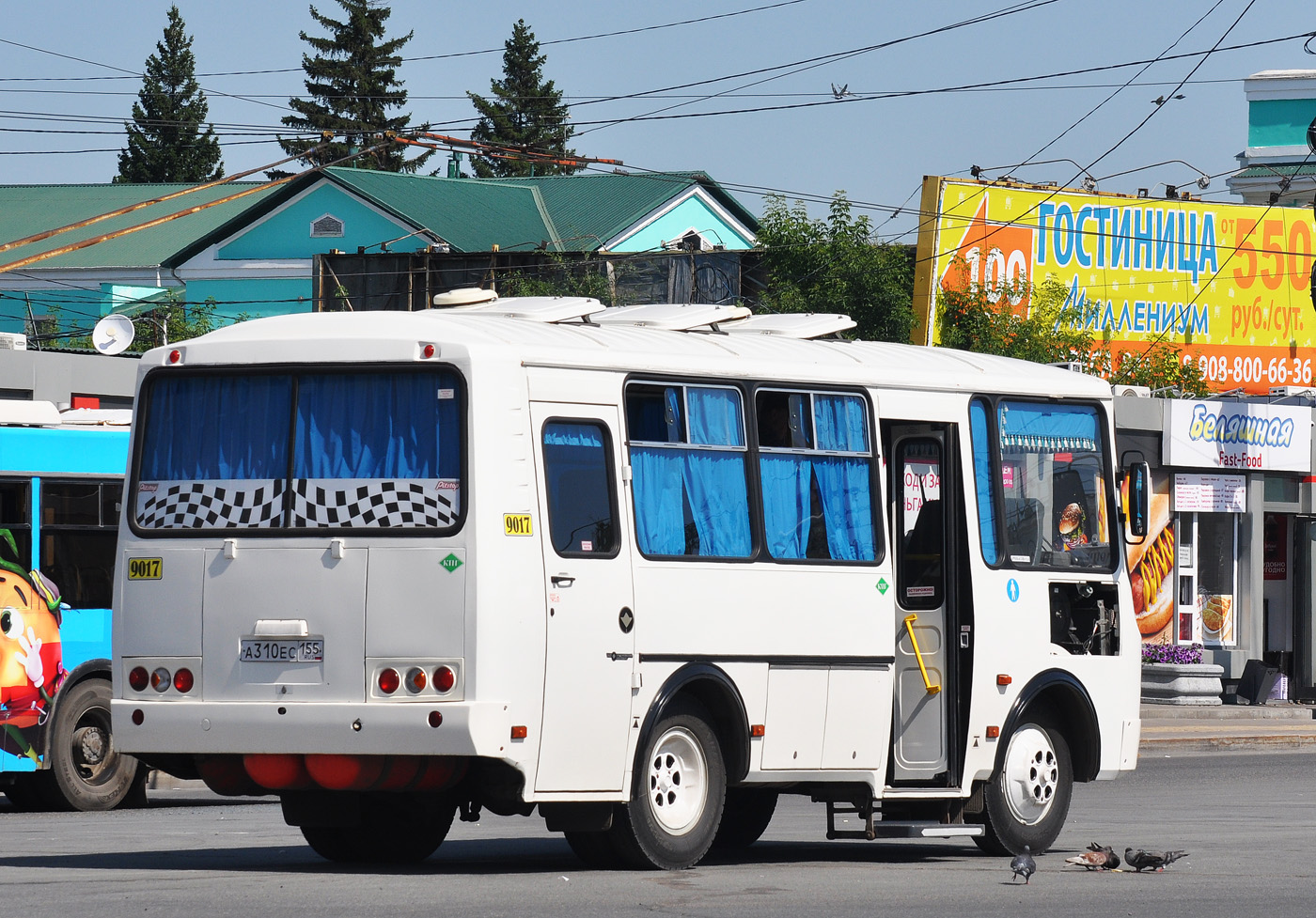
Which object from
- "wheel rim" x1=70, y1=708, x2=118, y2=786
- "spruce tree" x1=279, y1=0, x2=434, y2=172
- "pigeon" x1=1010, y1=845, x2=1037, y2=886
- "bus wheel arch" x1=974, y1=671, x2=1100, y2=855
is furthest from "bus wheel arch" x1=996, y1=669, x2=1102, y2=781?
"spruce tree" x1=279, y1=0, x2=434, y2=172

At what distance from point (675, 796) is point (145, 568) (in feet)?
9.74

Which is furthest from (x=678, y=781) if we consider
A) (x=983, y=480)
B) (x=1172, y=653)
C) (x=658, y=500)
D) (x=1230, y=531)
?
(x=1230, y=531)

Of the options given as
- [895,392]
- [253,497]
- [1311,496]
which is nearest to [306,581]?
[253,497]

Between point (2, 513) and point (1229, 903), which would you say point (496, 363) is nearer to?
point (1229, 903)

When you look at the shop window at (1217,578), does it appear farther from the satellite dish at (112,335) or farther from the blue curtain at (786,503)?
the blue curtain at (786,503)

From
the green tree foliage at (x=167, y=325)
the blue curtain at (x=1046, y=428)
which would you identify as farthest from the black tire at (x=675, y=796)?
the green tree foliage at (x=167, y=325)

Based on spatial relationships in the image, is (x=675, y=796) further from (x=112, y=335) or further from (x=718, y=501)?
(x=112, y=335)

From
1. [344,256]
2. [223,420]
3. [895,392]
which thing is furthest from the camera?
[344,256]

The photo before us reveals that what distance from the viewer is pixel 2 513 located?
16.3 meters

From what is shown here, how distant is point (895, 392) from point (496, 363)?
3042 mm

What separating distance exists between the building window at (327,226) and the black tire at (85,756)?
4789cm

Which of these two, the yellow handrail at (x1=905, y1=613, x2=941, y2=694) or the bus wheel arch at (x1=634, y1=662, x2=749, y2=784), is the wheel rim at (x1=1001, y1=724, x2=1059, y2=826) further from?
the bus wheel arch at (x1=634, y1=662, x2=749, y2=784)

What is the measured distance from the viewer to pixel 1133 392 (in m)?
34.6

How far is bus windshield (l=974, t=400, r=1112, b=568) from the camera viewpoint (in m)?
13.4
